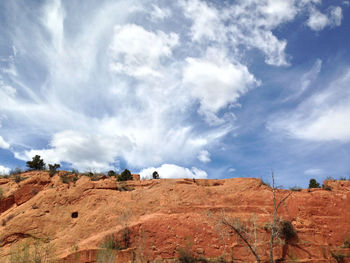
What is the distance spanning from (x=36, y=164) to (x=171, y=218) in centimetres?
1938

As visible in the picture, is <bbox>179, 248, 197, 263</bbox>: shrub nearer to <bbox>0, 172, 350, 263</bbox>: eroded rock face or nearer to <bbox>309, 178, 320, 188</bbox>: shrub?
<bbox>0, 172, 350, 263</bbox>: eroded rock face

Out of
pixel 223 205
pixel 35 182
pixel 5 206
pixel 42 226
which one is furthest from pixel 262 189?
pixel 5 206

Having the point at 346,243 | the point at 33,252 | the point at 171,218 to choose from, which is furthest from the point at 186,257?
the point at 346,243

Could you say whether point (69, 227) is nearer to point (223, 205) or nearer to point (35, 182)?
point (35, 182)

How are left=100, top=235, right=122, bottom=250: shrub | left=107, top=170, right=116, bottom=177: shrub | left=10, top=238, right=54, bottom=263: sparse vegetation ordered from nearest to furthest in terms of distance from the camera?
left=10, top=238, right=54, bottom=263: sparse vegetation < left=100, top=235, right=122, bottom=250: shrub < left=107, top=170, right=116, bottom=177: shrub

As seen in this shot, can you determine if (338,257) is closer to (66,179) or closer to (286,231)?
(286,231)

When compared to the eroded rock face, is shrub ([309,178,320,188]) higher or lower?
higher

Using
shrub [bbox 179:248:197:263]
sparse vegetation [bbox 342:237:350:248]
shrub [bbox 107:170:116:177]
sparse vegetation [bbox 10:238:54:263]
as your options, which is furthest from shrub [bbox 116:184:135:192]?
sparse vegetation [bbox 342:237:350:248]

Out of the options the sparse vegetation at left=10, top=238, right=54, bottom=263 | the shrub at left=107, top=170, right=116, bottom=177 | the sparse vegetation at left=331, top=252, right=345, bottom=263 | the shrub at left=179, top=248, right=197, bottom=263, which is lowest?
the sparse vegetation at left=331, top=252, right=345, bottom=263

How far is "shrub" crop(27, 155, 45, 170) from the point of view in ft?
91.9

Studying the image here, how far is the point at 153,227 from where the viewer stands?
14625 millimetres

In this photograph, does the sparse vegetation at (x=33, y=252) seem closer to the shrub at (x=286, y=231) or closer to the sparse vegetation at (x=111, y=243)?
Result: the sparse vegetation at (x=111, y=243)

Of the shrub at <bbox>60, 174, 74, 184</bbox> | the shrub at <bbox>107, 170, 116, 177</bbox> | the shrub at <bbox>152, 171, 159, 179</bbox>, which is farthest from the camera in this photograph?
the shrub at <bbox>107, 170, 116, 177</bbox>

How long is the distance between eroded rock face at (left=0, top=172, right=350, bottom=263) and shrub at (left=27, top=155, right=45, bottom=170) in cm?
880
